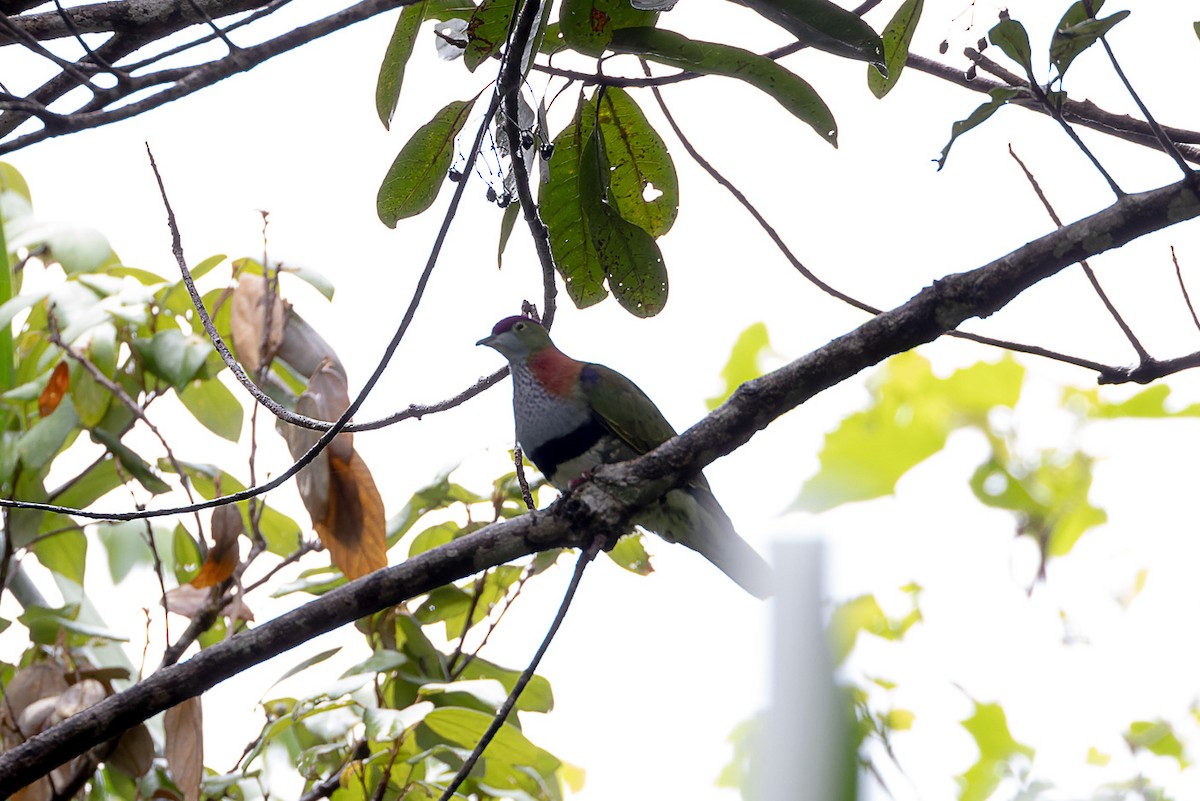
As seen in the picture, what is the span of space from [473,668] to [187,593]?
86cm

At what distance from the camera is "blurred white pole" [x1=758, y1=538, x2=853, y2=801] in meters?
0.40

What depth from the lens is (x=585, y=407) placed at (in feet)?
→ 12.3

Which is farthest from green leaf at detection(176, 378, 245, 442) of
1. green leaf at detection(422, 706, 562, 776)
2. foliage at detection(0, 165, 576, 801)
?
green leaf at detection(422, 706, 562, 776)

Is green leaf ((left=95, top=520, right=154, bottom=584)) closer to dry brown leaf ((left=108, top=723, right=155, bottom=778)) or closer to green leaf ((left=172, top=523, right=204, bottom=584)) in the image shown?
green leaf ((left=172, top=523, right=204, bottom=584))

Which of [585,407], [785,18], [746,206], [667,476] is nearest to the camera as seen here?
[785,18]

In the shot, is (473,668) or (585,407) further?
(585,407)

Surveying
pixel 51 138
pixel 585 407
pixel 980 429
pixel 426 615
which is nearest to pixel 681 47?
pixel 51 138

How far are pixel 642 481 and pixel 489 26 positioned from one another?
101 cm

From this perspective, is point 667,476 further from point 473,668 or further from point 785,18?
point 473,668

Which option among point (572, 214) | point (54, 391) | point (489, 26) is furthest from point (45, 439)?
point (489, 26)

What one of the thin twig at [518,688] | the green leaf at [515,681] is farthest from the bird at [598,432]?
the thin twig at [518,688]

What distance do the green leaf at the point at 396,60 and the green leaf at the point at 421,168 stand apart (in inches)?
3.5

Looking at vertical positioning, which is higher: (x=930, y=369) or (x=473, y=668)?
(x=930, y=369)

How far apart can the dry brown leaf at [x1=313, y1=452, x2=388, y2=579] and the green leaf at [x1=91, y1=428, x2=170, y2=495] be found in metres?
0.64
